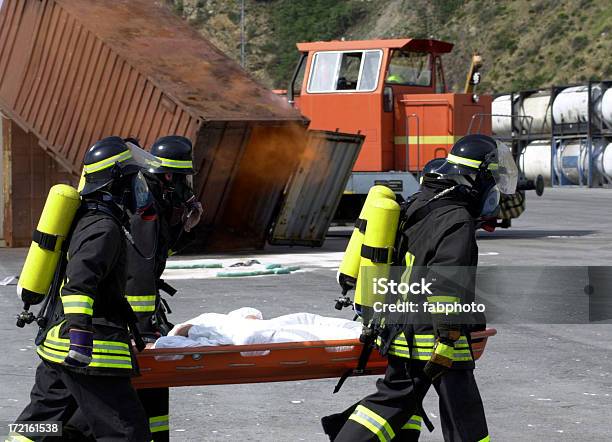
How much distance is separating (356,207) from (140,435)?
15.6 meters

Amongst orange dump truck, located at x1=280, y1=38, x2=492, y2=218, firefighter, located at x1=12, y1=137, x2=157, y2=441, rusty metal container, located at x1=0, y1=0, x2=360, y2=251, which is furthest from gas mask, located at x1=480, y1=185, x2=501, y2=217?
orange dump truck, located at x1=280, y1=38, x2=492, y2=218

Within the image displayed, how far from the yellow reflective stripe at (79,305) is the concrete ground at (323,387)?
7.12 feet

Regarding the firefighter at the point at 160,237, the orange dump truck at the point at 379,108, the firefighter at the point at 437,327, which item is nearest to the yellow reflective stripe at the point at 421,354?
the firefighter at the point at 437,327

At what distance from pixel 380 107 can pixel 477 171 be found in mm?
14918

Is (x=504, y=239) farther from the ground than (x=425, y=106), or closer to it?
closer to it

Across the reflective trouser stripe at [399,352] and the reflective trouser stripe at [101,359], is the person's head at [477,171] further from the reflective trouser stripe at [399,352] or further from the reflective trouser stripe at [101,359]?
the reflective trouser stripe at [101,359]

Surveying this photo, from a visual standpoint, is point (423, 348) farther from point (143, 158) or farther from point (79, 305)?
point (143, 158)

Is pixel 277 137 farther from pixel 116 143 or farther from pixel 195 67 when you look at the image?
pixel 116 143

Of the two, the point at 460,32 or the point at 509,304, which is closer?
the point at 509,304

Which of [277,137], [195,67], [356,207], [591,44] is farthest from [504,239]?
[591,44]

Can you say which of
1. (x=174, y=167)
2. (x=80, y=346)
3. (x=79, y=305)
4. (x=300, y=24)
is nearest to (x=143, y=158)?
(x=174, y=167)

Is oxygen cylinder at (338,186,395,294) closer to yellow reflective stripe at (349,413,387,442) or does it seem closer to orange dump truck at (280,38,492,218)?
yellow reflective stripe at (349,413,387,442)

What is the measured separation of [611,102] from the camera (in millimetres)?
38906

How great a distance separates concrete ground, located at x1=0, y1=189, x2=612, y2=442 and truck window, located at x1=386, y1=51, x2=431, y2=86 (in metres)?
6.82
